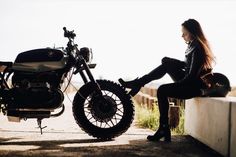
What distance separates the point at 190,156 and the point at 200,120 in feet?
3.47

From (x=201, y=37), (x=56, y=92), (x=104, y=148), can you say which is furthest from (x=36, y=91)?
(x=201, y=37)

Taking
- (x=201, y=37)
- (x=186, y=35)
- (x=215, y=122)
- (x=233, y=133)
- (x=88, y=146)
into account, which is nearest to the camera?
(x=233, y=133)

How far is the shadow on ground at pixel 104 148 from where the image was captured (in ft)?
14.4

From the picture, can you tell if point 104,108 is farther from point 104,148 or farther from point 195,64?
point 195,64

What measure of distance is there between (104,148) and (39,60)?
1.50 meters

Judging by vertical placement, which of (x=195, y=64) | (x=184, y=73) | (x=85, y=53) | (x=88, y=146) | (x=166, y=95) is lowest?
(x=88, y=146)

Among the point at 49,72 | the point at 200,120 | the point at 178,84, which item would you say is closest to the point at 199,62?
the point at 178,84

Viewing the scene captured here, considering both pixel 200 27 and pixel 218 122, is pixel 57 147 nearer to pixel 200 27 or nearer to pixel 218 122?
pixel 218 122

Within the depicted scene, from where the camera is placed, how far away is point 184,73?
Answer: 18.4 ft

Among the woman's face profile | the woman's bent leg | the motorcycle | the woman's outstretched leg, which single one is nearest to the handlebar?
the motorcycle

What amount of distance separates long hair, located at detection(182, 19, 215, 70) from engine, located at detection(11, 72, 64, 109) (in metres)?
1.87

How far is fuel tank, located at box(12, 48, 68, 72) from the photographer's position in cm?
538

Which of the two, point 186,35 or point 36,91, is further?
point 186,35

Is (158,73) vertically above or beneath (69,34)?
beneath
